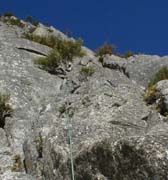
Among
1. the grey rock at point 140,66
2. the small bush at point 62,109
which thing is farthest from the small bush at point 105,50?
the small bush at point 62,109

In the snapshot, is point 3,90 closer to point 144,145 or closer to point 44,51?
point 44,51

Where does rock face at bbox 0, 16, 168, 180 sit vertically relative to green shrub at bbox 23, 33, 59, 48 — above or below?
below

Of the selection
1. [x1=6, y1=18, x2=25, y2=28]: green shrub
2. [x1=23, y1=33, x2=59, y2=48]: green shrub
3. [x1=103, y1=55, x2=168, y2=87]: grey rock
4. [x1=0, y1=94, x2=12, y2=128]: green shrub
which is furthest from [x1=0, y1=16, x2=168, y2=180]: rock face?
[x1=6, y1=18, x2=25, y2=28]: green shrub

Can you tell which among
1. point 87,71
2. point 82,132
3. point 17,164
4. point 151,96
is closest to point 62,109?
point 17,164

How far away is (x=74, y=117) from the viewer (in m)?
13.9

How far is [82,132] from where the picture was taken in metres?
12.8

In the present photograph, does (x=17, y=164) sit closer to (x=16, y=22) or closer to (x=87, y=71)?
(x=87, y=71)

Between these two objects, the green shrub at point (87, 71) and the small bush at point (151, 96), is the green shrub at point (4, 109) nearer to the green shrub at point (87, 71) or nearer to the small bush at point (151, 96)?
the green shrub at point (87, 71)

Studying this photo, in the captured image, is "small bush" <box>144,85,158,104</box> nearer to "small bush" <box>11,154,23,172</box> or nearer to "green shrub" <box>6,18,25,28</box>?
"small bush" <box>11,154,23,172</box>

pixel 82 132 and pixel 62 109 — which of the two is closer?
pixel 82 132

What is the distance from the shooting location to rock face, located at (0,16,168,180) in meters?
10.1

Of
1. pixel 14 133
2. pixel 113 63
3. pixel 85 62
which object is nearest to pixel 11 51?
pixel 85 62

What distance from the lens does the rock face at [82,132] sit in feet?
33.3

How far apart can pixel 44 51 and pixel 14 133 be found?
1115 centimetres
